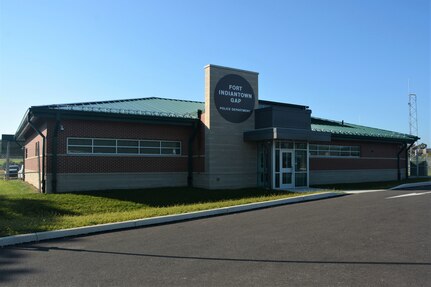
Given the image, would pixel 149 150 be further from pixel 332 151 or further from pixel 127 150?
pixel 332 151

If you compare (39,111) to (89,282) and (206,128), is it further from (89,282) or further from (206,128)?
(89,282)

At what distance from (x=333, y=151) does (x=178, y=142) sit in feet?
36.4

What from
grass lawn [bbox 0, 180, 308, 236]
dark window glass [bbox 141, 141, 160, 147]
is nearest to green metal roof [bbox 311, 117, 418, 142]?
grass lawn [bbox 0, 180, 308, 236]

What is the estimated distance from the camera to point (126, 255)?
7324 mm

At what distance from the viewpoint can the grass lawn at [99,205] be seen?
10586mm

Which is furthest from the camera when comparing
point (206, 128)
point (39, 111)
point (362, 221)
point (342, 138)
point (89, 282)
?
point (342, 138)

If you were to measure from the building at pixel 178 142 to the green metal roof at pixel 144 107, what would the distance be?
2.3 inches

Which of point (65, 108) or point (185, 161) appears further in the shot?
point (185, 161)

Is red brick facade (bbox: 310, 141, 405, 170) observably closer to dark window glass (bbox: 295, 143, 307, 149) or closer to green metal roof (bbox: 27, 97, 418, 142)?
green metal roof (bbox: 27, 97, 418, 142)

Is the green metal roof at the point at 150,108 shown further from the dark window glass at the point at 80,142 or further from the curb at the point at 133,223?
the curb at the point at 133,223

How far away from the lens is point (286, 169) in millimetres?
21062

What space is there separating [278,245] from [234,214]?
490 cm

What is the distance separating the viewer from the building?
17.8 meters

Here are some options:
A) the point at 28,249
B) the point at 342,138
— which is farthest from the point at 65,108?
the point at 342,138
